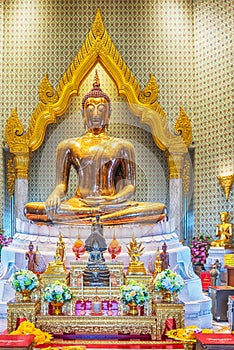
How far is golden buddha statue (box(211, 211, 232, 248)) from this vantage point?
8.21 metres

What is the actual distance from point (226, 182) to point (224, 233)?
80 cm

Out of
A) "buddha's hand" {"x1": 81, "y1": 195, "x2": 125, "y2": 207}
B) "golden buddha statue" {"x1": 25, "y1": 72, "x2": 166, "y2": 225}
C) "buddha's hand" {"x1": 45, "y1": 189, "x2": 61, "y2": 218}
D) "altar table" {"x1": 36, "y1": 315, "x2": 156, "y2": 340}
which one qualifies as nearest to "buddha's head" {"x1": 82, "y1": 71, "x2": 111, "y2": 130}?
"golden buddha statue" {"x1": 25, "y1": 72, "x2": 166, "y2": 225}

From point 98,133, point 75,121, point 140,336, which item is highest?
point 75,121

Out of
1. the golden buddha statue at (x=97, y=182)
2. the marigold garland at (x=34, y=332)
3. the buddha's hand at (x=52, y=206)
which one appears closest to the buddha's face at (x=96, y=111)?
the golden buddha statue at (x=97, y=182)

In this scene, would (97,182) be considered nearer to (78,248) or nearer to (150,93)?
(78,248)

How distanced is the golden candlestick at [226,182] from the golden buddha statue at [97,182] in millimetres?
2018

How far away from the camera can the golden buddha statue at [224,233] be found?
821cm

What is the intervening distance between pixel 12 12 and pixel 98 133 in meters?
3.46

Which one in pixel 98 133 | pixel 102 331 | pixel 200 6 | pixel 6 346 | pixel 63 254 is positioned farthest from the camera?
pixel 200 6

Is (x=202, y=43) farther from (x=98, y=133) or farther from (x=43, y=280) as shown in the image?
(x=43, y=280)

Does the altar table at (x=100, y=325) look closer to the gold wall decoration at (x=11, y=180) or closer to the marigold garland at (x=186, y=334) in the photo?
the marigold garland at (x=186, y=334)

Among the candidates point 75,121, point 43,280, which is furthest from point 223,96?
point 43,280

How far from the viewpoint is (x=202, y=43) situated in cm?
941

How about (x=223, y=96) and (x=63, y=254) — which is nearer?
(x=63, y=254)
